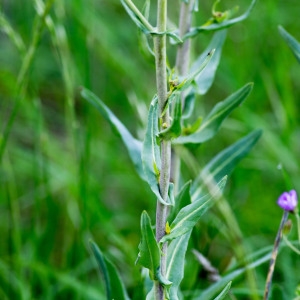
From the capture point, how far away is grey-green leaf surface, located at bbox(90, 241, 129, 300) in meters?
1.26

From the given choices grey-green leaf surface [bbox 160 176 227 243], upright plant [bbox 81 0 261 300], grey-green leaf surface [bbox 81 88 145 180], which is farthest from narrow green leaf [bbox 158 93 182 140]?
grey-green leaf surface [bbox 81 88 145 180]

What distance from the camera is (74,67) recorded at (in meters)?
2.62

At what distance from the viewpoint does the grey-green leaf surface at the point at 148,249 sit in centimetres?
102

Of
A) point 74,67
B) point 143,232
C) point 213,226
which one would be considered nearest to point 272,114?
point 74,67

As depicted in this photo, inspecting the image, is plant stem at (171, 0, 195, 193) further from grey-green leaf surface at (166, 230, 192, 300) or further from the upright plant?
grey-green leaf surface at (166, 230, 192, 300)

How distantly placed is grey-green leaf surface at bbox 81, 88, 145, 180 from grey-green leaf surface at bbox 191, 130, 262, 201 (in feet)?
0.48

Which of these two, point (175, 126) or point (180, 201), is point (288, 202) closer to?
point (180, 201)

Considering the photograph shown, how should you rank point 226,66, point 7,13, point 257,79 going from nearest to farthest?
point 226,66
point 257,79
point 7,13

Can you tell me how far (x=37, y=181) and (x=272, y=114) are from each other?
3.89 feet

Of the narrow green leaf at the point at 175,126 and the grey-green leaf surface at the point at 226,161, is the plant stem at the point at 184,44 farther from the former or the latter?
the narrow green leaf at the point at 175,126

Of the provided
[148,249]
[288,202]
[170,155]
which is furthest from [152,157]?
[288,202]

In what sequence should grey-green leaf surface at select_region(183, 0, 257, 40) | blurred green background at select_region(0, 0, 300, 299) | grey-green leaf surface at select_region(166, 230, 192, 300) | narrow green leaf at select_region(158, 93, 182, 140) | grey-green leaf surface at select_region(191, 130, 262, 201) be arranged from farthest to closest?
blurred green background at select_region(0, 0, 300, 299) → grey-green leaf surface at select_region(191, 130, 262, 201) → grey-green leaf surface at select_region(183, 0, 257, 40) → grey-green leaf surface at select_region(166, 230, 192, 300) → narrow green leaf at select_region(158, 93, 182, 140)

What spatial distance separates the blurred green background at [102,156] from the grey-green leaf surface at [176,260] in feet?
1.06

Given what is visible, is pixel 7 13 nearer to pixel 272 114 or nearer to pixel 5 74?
pixel 5 74
